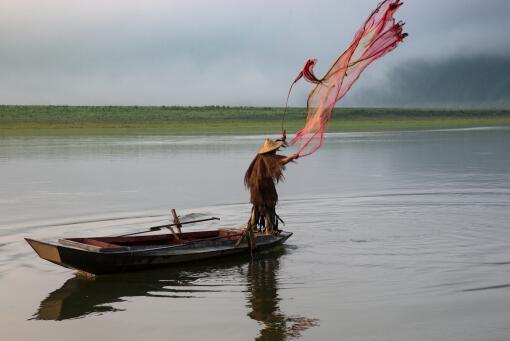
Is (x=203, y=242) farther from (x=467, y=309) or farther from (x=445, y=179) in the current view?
(x=445, y=179)

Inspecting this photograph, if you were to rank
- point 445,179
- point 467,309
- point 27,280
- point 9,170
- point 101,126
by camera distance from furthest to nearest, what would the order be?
point 101,126
point 9,170
point 445,179
point 27,280
point 467,309

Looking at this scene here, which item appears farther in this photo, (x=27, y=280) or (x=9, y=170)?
(x=9, y=170)

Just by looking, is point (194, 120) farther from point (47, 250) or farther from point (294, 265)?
point (47, 250)

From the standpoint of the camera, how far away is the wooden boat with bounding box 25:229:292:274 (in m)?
10.4

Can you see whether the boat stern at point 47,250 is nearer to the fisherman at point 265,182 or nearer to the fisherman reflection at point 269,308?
the fisherman reflection at point 269,308

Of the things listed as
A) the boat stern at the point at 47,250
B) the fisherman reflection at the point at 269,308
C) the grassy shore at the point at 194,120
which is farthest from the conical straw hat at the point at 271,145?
the grassy shore at the point at 194,120

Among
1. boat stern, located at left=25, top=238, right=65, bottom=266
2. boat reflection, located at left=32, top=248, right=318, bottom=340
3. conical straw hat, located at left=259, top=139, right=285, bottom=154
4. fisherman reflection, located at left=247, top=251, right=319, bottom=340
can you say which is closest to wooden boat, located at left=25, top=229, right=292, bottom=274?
boat stern, located at left=25, top=238, right=65, bottom=266

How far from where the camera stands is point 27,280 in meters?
10.7

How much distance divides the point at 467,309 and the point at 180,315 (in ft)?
10.8

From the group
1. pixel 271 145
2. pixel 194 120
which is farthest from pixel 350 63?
pixel 194 120

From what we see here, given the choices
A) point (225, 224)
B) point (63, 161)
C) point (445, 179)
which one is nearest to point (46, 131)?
point (63, 161)

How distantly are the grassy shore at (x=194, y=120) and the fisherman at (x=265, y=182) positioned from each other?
44.7m

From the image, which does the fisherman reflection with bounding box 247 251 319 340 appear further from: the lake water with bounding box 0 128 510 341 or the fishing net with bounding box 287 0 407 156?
the fishing net with bounding box 287 0 407 156

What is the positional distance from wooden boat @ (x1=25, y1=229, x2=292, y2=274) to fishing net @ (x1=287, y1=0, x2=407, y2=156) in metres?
2.20
